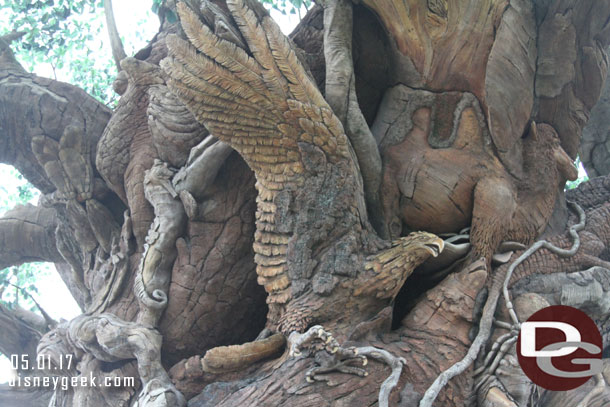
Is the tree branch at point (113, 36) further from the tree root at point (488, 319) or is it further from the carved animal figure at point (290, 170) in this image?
the tree root at point (488, 319)

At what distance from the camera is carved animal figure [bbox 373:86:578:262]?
9.93 feet

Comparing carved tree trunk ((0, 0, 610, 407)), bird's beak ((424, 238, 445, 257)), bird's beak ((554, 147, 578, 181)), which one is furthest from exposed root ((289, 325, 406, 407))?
bird's beak ((554, 147, 578, 181))

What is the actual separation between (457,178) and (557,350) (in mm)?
968

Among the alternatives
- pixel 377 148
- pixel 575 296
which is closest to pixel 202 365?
pixel 377 148

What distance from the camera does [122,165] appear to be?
3594 millimetres

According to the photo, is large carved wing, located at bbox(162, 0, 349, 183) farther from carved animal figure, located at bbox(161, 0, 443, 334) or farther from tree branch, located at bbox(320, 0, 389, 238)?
tree branch, located at bbox(320, 0, 389, 238)

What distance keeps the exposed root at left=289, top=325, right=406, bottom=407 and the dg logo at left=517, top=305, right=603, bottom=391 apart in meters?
0.59

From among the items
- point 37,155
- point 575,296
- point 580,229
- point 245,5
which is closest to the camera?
point 245,5

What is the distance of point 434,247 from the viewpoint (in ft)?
8.84

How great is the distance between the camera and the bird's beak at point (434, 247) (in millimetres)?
2664

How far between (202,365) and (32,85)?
2.36 meters

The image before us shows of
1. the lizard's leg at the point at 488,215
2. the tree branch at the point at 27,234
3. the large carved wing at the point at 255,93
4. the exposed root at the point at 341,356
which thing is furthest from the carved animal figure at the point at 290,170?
the tree branch at the point at 27,234

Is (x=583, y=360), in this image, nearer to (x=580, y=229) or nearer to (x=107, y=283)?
(x=580, y=229)

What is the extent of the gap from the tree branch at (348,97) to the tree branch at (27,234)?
2526 mm
